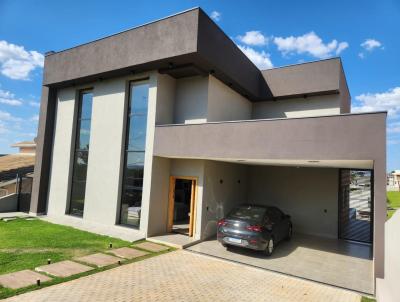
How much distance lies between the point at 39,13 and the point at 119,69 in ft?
13.6

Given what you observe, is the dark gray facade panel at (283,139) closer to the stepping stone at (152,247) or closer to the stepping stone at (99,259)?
the stepping stone at (152,247)

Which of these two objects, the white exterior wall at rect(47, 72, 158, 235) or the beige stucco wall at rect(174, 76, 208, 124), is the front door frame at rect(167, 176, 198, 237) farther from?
the beige stucco wall at rect(174, 76, 208, 124)

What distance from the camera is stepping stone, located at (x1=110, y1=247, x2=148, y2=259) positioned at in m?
7.95

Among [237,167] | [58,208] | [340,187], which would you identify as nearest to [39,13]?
[58,208]

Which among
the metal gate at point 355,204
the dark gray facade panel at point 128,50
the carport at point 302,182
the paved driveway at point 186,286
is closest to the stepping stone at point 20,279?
the paved driveway at point 186,286

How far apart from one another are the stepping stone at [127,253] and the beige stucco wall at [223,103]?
5.24 meters

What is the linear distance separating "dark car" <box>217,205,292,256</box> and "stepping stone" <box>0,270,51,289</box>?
501cm

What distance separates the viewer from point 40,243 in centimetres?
868

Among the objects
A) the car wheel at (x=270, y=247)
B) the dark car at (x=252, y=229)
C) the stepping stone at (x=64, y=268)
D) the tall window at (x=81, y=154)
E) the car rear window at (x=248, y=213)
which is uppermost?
the tall window at (x=81, y=154)

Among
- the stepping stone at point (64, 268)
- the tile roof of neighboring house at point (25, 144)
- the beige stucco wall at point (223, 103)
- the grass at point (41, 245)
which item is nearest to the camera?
the stepping stone at point (64, 268)

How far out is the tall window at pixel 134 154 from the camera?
35.4 feet

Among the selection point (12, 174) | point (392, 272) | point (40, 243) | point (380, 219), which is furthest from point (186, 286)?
point (12, 174)

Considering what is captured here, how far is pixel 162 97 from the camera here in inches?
420

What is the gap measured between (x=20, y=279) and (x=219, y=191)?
23.3ft
